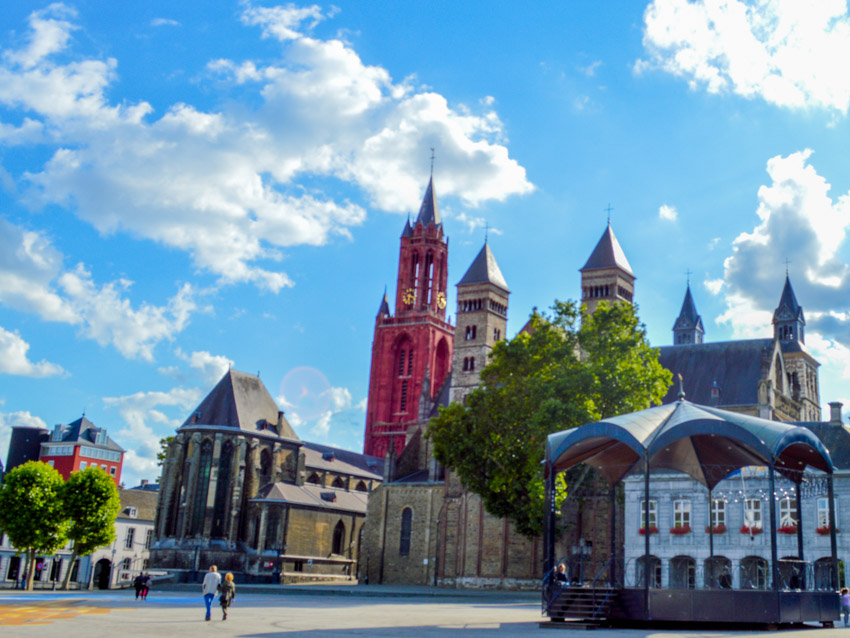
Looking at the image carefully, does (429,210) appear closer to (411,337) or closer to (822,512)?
(411,337)

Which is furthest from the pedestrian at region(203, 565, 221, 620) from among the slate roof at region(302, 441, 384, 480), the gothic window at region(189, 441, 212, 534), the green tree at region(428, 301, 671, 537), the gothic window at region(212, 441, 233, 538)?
the slate roof at region(302, 441, 384, 480)

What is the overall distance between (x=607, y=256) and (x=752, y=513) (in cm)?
3573

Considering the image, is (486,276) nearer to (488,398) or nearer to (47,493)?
(488,398)

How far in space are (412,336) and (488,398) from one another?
66183 mm

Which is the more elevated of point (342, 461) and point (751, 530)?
point (342, 461)

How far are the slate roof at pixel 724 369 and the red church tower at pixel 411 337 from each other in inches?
1873

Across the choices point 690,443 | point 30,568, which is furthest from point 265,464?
point 690,443

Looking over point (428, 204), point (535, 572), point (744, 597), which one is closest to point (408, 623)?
point (744, 597)

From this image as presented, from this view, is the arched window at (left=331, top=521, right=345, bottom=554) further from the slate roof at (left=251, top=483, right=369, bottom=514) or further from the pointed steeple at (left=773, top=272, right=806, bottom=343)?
the pointed steeple at (left=773, top=272, right=806, bottom=343)

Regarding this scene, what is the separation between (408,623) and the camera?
71.7ft

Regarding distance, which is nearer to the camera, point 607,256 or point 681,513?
point 681,513

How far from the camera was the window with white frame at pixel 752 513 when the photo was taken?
4181cm

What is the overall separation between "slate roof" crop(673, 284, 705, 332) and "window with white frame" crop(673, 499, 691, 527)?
69.3 metres

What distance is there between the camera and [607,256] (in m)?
74.8
